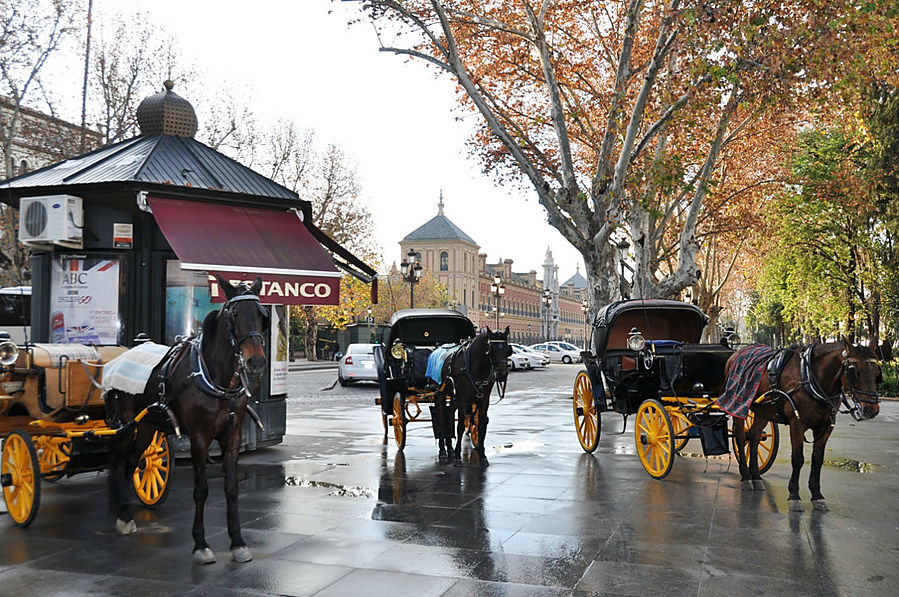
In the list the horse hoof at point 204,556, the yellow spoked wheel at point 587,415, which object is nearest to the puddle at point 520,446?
the yellow spoked wheel at point 587,415

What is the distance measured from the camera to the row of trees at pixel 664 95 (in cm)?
1494

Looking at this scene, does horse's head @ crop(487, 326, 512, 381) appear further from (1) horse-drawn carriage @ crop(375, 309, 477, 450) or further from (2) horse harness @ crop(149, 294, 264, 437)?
(2) horse harness @ crop(149, 294, 264, 437)

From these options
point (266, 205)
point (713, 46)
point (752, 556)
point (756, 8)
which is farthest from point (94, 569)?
point (756, 8)

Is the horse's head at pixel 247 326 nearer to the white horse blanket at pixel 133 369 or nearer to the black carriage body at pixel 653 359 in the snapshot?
the white horse blanket at pixel 133 369

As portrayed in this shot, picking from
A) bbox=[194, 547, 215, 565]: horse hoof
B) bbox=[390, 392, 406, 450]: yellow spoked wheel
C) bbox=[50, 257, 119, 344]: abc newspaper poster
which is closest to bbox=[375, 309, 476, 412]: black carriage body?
bbox=[390, 392, 406, 450]: yellow spoked wheel

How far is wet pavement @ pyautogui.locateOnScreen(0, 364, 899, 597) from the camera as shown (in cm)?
564

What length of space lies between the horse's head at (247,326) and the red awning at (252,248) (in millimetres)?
3466

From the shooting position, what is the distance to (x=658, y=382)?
425 inches

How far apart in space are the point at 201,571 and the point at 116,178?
6.22 metres

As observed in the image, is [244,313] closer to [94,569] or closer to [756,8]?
[94,569]

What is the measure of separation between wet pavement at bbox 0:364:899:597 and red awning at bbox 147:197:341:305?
2505mm

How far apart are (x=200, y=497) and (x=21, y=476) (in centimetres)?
222

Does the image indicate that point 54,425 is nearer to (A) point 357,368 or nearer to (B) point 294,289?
(B) point 294,289

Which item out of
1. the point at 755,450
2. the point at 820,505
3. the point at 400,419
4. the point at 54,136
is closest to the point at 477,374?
the point at 400,419
